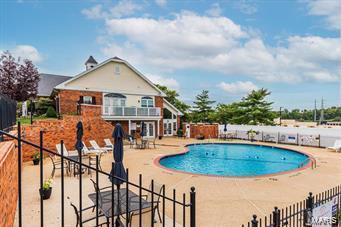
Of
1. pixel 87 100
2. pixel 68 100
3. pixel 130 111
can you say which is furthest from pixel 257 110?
pixel 68 100

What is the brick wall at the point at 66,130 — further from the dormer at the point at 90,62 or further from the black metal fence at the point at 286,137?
the black metal fence at the point at 286,137

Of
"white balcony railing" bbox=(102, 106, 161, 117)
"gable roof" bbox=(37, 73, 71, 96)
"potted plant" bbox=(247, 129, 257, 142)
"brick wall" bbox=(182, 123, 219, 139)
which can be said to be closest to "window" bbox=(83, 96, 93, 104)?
"white balcony railing" bbox=(102, 106, 161, 117)

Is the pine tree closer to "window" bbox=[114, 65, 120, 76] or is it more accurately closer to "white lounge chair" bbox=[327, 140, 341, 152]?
"window" bbox=[114, 65, 120, 76]

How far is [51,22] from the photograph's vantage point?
1930 centimetres

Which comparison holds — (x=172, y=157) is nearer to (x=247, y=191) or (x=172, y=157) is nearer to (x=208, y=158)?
(x=208, y=158)

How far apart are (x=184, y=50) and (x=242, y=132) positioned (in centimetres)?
1197

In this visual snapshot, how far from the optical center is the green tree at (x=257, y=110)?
34906 millimetres

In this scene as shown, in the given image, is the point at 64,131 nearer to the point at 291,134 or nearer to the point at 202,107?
the point at 291,134

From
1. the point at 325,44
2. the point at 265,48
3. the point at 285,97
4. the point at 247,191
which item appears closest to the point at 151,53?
the point at 265,48

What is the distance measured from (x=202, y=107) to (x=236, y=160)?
22.3 metres

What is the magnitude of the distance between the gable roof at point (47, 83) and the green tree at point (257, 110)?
26.2m

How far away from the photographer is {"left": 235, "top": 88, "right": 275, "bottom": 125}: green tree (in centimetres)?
3491

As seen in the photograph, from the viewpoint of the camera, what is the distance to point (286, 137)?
999 inches

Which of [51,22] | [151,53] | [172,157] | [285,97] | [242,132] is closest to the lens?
[172,157]
